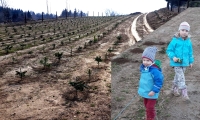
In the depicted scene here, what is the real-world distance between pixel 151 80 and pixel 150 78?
41mm

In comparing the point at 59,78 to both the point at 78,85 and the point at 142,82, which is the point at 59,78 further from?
the point at 142,82

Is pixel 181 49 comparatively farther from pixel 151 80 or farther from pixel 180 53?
pixel 151 80

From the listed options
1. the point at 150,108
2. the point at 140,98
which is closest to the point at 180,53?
the point at 140,98

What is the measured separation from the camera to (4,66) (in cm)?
932

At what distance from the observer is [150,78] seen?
10.4 feet

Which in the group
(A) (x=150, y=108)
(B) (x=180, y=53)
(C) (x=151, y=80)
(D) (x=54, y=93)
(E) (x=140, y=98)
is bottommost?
(D) (x=54, y=93)

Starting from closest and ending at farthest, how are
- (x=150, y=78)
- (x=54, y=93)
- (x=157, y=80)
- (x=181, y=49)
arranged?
(x=157, y=80) < (x=150, y=78) < (x=181, y=49) < (x=54, y=93)

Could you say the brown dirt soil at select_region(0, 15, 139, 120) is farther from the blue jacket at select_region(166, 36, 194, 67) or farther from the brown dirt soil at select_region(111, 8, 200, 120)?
the blue jacket at select_region(166, 36, 194, 67)

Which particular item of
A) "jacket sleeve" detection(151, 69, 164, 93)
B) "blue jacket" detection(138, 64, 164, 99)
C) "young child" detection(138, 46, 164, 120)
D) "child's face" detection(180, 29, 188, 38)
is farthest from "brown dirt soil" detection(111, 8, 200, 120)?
"child's face" detection(180, 29, 188, 38)

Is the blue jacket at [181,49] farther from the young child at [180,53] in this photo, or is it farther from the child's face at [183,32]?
the child's face at [183,32]

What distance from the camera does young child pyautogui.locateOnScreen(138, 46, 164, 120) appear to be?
3.07 meters

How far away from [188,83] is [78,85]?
9.36 feet

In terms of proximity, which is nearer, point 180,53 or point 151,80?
point 151,80

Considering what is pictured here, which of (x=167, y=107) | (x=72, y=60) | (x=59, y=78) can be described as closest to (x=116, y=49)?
(x=72, y=60)
